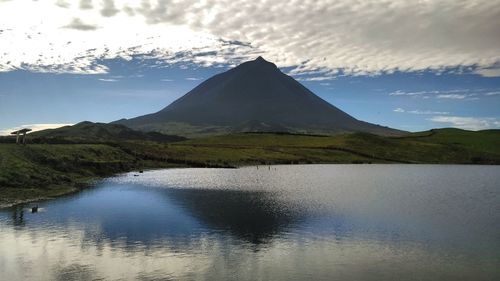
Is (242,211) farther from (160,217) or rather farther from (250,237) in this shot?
(250,237)

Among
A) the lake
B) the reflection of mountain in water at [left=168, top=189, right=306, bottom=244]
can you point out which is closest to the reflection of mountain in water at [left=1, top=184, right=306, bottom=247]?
the reflection of mountain in water at [left=168, top=189, right=306, bottom=244]

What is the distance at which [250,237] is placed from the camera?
4738 cm

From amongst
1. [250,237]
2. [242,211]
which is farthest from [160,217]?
[250,237]

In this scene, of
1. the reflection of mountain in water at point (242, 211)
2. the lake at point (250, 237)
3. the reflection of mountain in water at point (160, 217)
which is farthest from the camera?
the reflection of mountain in water at point (242, 211)

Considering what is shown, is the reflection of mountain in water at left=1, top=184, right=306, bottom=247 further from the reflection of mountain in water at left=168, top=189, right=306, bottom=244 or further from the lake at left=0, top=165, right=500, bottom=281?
the lake at left=0, top=165, right=500, bottom=281

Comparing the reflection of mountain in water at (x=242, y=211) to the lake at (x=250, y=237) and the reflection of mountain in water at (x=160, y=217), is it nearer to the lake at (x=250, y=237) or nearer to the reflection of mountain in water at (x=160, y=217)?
the reflection of mountain in water at (x=160, y=217)

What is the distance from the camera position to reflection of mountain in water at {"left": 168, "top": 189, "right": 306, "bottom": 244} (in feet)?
169

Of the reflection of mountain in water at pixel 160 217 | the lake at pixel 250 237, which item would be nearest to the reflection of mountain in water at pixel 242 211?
the reflection of mountain in water at pixel 160 217

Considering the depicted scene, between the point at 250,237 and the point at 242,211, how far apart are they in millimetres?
18286

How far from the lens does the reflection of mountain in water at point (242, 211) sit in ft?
169

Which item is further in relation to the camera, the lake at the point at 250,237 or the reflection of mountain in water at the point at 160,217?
the reflection of mountain in water at the point at 160,217

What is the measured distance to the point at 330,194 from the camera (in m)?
86.4

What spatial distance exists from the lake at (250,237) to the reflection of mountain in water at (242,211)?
0.17m

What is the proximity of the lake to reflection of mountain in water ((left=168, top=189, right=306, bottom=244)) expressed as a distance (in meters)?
0.17
